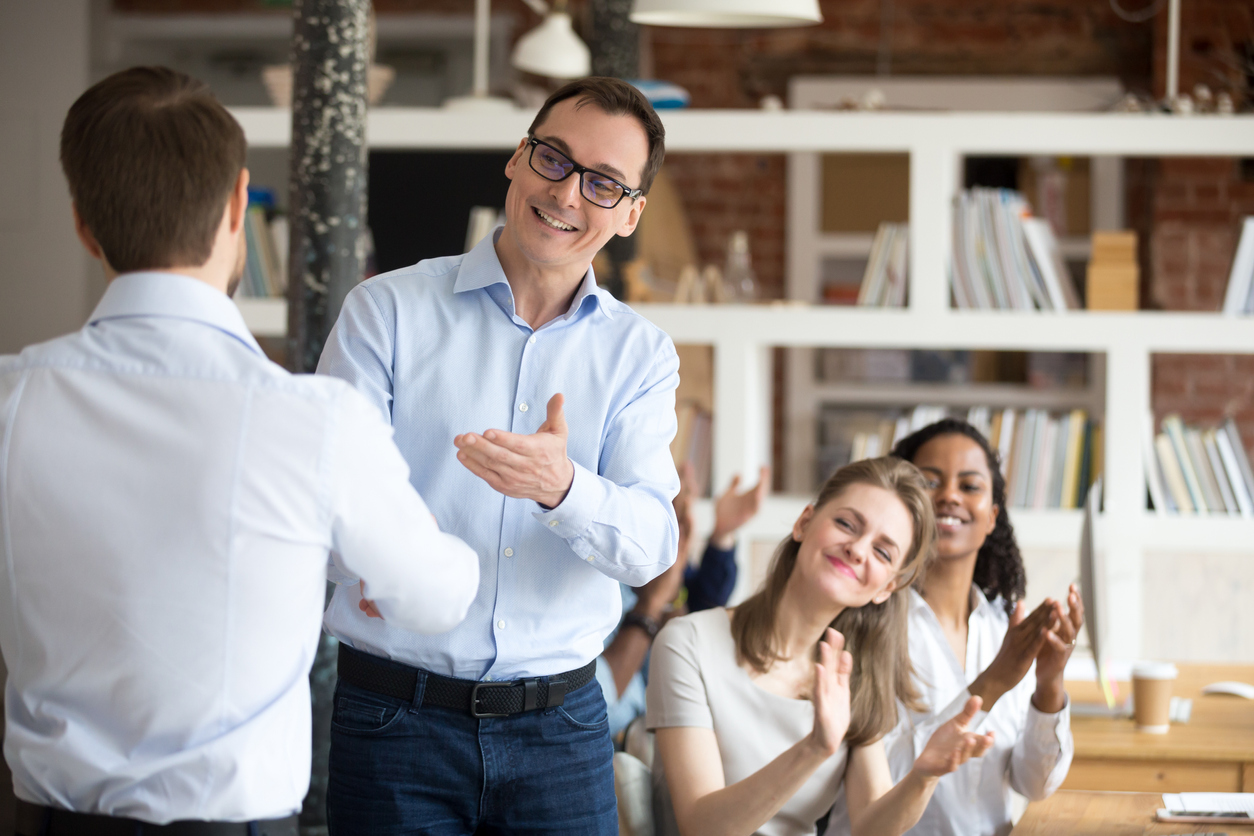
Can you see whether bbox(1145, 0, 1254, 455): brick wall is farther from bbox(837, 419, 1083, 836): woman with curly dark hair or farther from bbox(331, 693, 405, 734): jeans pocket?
bbox(331, 693, 405, 734): jeans pocket

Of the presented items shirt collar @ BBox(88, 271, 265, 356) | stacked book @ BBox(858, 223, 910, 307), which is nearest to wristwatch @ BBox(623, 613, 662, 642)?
stacked book @ BBox(858, 223, 910, 307)

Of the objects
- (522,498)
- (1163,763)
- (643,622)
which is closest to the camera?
(522,498)

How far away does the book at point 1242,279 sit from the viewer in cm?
363

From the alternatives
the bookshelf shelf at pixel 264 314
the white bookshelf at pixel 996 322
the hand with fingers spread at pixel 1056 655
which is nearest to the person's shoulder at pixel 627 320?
the hand with fingers spread at pixel 1056 655

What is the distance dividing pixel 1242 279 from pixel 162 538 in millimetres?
3484

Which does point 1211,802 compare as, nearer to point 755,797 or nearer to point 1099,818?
point 1099,818

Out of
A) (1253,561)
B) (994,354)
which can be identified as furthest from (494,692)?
(994,354)

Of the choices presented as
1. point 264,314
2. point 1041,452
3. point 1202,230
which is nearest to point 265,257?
point 264,314

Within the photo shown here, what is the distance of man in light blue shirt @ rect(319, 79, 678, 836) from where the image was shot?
1.45 m

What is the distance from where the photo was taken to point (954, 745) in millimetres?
1738

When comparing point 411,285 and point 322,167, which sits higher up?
point 322,167

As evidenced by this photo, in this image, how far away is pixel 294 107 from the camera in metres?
2.50

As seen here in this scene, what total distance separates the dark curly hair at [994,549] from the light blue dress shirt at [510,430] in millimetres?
1212

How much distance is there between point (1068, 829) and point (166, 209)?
1486mm
